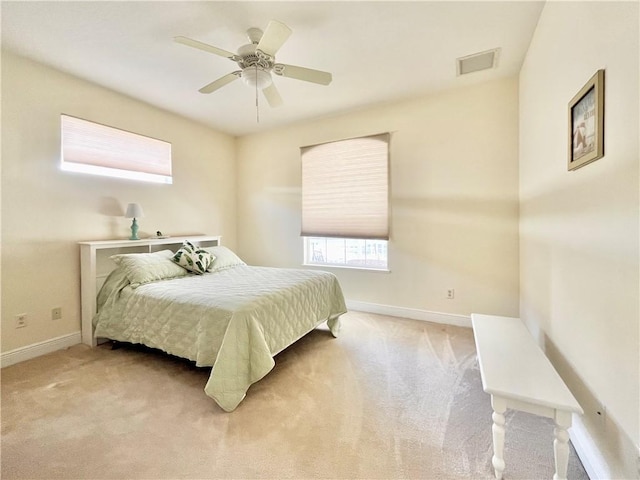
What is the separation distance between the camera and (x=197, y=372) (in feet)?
7.34

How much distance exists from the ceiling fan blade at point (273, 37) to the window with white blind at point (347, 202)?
6.36 ft

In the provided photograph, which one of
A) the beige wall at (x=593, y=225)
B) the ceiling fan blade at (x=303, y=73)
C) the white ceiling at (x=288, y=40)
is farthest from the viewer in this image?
the ceiling fan blade at (x=303, y=73)

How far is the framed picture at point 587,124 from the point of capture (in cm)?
124

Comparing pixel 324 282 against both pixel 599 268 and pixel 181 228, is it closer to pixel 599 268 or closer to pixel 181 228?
pixel 599 268

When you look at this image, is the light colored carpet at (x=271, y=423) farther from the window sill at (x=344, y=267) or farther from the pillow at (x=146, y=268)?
the window sill at (x=344, y=267)

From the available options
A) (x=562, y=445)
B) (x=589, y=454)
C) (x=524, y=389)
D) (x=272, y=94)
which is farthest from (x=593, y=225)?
(x=272, y=94)

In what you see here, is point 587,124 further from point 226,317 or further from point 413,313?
point 413,313

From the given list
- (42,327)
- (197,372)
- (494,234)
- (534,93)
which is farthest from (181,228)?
(534,93)

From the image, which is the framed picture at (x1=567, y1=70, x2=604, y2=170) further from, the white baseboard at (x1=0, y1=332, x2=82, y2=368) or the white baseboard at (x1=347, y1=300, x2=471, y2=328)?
the white baseboard at (x1=0, y1=332, x2=82, y2=368)

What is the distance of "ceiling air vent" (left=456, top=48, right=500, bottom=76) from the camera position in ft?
8.18

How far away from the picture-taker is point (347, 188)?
377 cm

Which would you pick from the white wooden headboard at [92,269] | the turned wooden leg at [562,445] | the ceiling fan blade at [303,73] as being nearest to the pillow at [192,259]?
the white wooden headboard at [92,269]

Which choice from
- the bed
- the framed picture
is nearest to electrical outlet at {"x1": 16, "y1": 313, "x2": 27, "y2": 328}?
the bed

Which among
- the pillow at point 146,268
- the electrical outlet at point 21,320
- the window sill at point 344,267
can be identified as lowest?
the electrical outlet at point 21,320
